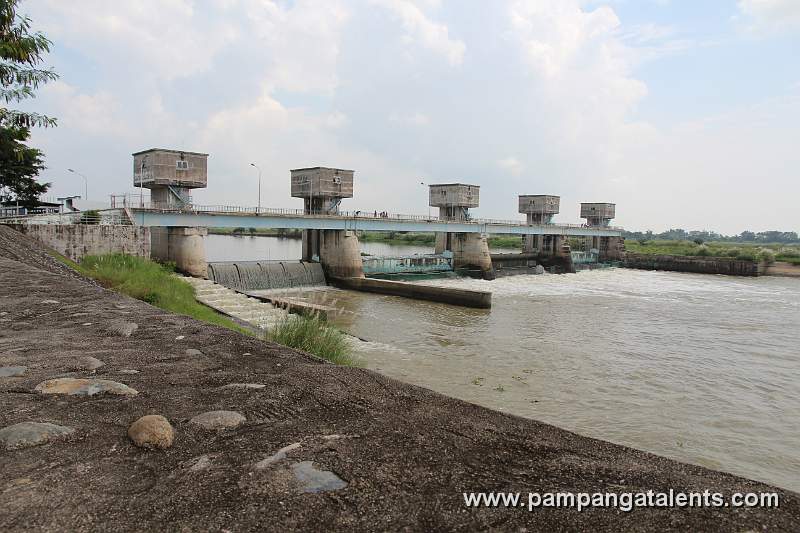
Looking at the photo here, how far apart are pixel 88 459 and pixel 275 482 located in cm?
114

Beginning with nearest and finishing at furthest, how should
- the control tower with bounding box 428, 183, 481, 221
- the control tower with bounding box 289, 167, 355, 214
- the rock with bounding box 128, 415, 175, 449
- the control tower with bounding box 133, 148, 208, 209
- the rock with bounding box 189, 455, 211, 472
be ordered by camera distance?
the rock with bounding box 189, 455, 211, 472
the rock with bounding box 128, 415, 175, 449
the control tower with bounding box 133, 148, 208, 209
the control tower with bounding box 289, 167, 355, 214
the control tower with bounding box 428, 183, 481, 221

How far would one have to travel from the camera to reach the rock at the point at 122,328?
6.36 meters

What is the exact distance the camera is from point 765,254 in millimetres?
68438

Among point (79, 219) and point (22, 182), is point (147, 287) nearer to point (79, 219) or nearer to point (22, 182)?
point (79, 219)

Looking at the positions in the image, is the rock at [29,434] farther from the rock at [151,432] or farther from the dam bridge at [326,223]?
the dam bridge at [326,223]

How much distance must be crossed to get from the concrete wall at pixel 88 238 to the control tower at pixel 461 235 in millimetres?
31351

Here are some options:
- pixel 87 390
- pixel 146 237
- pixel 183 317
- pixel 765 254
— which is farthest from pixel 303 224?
pixel 765 254

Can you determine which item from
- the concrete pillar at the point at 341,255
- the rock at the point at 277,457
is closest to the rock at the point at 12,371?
the rock at the point at 277,457

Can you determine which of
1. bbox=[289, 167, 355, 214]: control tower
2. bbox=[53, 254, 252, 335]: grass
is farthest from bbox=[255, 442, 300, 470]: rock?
bbox=[289, 167, 355, 214]: control tower

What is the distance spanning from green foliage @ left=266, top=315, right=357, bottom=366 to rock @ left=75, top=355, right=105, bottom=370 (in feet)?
13.9

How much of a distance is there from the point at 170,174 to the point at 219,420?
106ft

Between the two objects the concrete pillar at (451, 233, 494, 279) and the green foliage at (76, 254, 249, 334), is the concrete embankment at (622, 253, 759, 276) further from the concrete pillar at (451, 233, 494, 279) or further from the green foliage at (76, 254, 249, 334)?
the green foliage at (76, 254, 249, 334)

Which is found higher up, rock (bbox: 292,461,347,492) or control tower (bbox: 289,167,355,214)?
control tower (bbox: 289,167,355,214)

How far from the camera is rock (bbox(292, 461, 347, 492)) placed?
2.86 m
